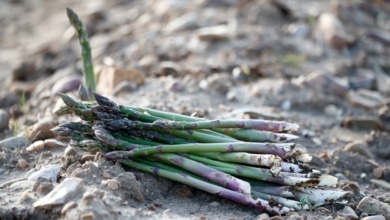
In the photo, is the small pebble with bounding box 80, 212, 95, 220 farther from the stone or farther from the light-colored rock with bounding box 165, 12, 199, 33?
the light-colored rock with bounding box 165, 12, 199, 33

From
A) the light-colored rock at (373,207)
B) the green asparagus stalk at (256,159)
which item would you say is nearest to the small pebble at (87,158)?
the green asparagus stalk at (256,159)

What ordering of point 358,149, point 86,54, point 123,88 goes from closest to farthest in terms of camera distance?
point 86,54 < point 358,149 < point 123,88

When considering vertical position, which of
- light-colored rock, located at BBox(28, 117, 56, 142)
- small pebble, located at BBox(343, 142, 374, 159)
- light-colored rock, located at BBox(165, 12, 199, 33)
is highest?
light-colored rock, located at BBox(165, 12, 199, 33)

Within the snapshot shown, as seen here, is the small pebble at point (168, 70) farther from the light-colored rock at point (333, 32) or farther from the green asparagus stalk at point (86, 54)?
the light-colored rock at point (333, 32)

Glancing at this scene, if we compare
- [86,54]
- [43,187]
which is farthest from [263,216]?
[86,54]

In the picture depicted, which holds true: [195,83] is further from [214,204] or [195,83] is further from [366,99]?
[214,204]

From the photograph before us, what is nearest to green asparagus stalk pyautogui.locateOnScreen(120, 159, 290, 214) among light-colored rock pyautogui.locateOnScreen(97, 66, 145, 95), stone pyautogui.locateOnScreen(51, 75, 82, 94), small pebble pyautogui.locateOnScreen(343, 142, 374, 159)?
small pebble pyautogui.locateOnScreen(343, 142, 374, 159)

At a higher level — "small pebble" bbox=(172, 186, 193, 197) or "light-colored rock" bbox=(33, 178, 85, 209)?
"light-colored rock" bbox=(33, 178, 85, 209)

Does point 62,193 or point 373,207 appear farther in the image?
point 373,207

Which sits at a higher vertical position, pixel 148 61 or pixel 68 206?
pixel 148 61
